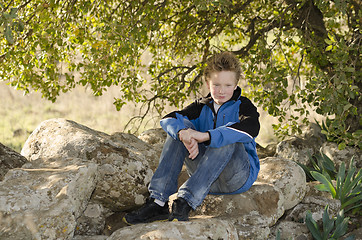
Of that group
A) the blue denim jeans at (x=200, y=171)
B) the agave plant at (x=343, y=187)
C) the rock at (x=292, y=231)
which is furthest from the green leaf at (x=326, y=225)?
the blue denim jeans at (x=200, y=171)

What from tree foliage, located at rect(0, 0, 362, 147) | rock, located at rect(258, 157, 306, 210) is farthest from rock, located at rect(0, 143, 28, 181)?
rock, located at rect(258, 157, 306, 210)

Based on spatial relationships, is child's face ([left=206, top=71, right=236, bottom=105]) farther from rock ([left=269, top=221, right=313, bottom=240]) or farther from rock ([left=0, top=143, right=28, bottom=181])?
rock ([left=0, top=143, right=28, bottom=181])

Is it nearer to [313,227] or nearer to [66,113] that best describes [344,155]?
[313,227]

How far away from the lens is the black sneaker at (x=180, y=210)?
136 inches

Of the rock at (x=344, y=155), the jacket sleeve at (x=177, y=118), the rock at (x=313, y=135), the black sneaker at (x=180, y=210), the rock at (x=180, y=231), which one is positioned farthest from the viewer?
the rock at (x=313, y=135)

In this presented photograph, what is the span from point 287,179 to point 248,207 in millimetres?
764

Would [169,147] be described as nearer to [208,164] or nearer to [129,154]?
[208,164]

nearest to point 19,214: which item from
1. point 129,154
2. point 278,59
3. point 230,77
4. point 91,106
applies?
point 129,154

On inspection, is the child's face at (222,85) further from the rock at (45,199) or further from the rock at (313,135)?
the rock at (313,135)

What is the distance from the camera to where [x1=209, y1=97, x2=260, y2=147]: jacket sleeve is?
3469mm

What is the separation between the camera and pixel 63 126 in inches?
185

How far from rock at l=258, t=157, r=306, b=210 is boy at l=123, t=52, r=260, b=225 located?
674 mm

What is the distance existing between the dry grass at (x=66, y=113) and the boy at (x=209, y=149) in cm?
918

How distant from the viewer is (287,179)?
4.51 metres
